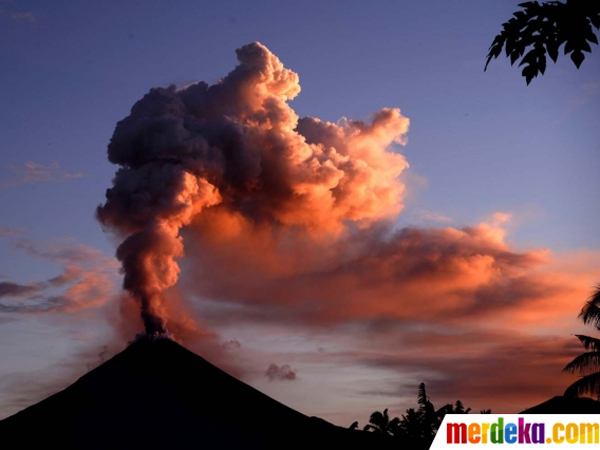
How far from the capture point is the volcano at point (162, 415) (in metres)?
39.5

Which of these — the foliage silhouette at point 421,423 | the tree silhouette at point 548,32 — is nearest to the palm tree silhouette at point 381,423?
the foliage silhouette at point 421,423

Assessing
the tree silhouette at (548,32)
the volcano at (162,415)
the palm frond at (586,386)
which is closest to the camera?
the tree silhouette at (548,32)

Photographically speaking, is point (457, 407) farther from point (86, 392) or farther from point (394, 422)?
point (86, 392)

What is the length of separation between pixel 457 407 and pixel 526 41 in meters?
40.5

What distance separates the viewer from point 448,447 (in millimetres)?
23625

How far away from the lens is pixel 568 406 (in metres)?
34.1

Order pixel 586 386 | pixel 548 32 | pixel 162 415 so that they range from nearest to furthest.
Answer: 1. pixel 548 32
2. pixel 586 386
3. pixel 162 415

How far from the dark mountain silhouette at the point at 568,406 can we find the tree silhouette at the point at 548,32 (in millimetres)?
29204

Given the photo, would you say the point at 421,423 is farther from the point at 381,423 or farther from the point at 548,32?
the point at 548,32

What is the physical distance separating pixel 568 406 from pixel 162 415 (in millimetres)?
21289

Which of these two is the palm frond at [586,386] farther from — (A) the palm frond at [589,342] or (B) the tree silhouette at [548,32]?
(B) the tree silhouette at [548,32]

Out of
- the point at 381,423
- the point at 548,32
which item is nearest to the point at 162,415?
the point at 381,423

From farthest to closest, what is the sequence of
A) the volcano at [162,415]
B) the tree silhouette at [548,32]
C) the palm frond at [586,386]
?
the volcano at [162,415], the palm frond at [586,386], the tree silhouette at [548,32]

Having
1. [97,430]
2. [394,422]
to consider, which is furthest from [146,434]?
[394,422]
